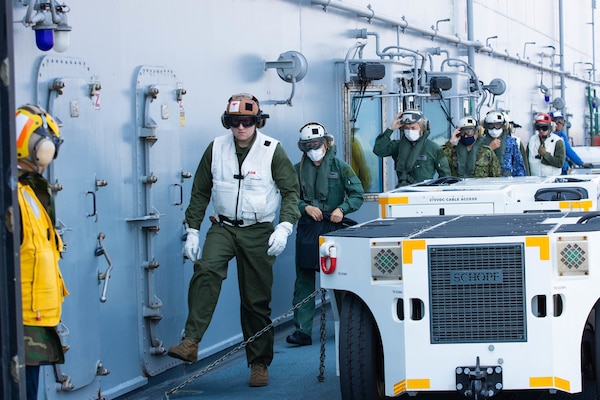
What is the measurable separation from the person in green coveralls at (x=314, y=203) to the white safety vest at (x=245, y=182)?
5.50 feet

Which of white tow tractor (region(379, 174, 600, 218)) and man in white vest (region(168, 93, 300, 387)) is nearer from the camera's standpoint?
man in white vest (region(168, 93, 300, 387))

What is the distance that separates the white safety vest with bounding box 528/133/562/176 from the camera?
15133mm

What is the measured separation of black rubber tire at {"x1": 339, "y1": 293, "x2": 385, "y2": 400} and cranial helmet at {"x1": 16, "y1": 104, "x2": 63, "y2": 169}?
233 centimetres

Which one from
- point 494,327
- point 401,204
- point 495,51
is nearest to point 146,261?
point 401,204

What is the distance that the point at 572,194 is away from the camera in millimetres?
8789

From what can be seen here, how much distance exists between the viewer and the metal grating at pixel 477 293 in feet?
21.3

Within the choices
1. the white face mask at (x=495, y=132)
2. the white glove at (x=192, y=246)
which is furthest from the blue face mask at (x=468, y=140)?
the white glove at (x=192, y=246)

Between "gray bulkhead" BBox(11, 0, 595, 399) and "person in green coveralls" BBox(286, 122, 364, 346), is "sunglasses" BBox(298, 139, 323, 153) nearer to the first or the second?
"person in green coveralls" BBox(286, 122, 364, 346)

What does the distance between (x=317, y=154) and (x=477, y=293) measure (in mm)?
3999

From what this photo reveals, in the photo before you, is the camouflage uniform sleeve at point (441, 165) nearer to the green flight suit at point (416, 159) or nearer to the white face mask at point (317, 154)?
the green flight suit at point (416, 159)

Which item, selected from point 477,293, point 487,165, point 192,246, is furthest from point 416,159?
point 477,293

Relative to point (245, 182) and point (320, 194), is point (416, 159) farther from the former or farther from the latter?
point (245, 182)

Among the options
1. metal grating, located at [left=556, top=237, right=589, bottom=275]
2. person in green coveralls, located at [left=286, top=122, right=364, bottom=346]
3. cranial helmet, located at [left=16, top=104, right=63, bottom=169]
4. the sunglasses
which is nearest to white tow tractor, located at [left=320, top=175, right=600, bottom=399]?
metal grating, located at [left=556, top=237, right=589, bottom=275]

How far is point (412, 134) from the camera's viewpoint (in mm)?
12594
